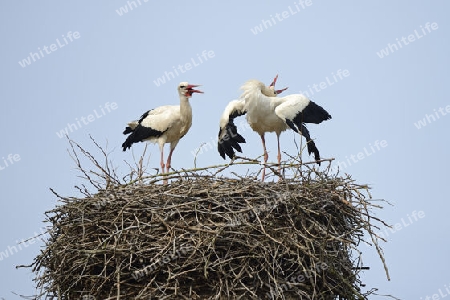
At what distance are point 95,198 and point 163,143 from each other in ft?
10.9

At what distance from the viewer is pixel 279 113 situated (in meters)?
8.52

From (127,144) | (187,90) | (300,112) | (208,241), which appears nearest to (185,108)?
(187,90)

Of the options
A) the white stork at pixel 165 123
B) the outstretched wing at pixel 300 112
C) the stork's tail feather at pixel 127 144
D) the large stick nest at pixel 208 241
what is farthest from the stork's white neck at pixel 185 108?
the large stick nest at pixel 208 241

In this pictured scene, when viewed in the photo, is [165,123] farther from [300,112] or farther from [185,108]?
[300,112]

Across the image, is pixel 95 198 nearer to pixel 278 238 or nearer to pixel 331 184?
pixel 278 238

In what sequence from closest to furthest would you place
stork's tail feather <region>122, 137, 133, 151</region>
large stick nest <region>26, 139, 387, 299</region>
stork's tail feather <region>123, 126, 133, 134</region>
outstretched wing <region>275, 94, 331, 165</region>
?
large stick nest <region>26, 139, 387, 299</region>, outstretched wing <region>275, 94, 331, 165</region>, stork's tail feather <region>122, 137, 133, 151</region>, stork's tail feather <region>123, 126, 133, 134</region>

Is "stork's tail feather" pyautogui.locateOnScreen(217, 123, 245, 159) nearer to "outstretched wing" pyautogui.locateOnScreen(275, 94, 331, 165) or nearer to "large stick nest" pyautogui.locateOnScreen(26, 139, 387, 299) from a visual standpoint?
"outstretched wing" pyautogui.locateOnScreen(275, 94, 331, 165)

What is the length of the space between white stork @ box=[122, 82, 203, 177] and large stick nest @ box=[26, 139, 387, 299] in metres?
2.91

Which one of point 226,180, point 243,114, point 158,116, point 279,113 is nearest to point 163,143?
point 158,116

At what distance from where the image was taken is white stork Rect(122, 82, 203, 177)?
908 cm

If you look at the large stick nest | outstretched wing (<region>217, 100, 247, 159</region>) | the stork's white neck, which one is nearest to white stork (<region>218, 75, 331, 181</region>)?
outstretched wing (<region>217, 100, 247, 159</region>)

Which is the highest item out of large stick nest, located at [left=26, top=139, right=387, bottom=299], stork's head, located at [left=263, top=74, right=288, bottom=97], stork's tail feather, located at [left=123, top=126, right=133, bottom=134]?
stork's tail feather, located at [left=123, top=126, right=133, bottom=134]

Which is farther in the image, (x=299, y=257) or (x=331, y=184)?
(x=331, y=184)

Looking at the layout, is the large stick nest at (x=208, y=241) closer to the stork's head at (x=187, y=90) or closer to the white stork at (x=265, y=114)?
the white stork at (x=265, y=114)
